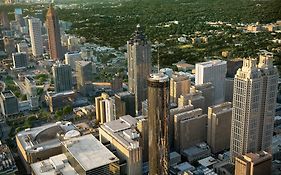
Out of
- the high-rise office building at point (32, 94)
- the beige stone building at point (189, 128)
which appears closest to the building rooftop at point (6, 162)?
the high-rise office building at point (32, 94)

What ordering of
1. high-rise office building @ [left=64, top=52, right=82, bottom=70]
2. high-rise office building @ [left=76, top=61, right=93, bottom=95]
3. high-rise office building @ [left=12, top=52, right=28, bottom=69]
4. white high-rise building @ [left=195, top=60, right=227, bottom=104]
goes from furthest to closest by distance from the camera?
high-rise office building @ [left=12, top=52, right=28, bottom=69] < high-rise office building @ [left=64, top=52, right=82, bottom=70] < high-rise office building @ [left=76, top=61, right=93, bottom=95] < white high-rise building @ [left=195, top=60, right=227, bottom=104]

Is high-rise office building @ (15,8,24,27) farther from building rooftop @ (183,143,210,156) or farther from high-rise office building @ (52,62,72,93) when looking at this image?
building rooftop @ (183,143,210,156)

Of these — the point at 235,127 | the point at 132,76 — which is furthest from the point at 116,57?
the point at 235,127

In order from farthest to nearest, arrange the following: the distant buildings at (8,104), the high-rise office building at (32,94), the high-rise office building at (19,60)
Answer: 1. the high-rise office building at (19,60)
2. the high-rise office building at (32,94)
3. the distant buildings at (8,104)

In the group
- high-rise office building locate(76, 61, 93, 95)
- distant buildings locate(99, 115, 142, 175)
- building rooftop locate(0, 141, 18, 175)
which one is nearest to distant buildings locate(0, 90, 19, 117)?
high-rise office building locate(76, 61, 93, 95)

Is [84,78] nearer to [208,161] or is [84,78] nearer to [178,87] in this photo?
[178,87]

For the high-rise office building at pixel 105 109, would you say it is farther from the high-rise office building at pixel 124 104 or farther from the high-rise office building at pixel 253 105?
the high-rise office building at pixel 253 105
